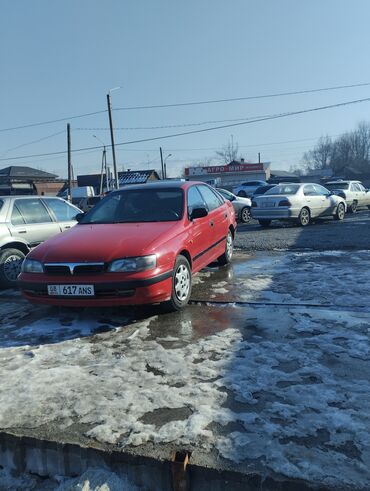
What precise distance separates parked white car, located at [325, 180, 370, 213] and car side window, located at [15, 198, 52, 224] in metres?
14.5

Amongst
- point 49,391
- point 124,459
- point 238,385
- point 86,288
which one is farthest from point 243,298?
point 124,459

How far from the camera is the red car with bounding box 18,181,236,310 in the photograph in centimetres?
470

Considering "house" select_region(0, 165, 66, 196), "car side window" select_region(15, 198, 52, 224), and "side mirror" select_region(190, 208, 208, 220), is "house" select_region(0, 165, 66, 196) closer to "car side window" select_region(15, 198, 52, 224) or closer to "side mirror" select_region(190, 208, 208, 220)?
"car side window" select_region(15, 198, 52, 224)

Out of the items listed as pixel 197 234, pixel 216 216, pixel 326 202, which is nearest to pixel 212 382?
pixel 197 234

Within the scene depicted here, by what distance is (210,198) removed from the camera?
7445mm

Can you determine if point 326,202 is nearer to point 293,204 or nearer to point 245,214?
point 293,204

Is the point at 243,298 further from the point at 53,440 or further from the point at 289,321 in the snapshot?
the point at 53,440

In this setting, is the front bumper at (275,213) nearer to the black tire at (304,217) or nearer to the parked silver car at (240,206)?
the black tire at (304,217)

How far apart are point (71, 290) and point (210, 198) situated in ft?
11.2

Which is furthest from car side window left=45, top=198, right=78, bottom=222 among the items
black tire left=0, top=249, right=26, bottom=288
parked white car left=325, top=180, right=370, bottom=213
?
parked white car left=325, top=180, right=370, bottom=213

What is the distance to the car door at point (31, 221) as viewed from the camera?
23.7 ft

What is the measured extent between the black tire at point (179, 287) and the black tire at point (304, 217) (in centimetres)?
963

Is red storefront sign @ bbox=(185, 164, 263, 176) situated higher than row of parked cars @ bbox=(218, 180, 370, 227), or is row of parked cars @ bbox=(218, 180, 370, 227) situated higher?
red storefront sign @ bbox=(185, 164, 263, 176)

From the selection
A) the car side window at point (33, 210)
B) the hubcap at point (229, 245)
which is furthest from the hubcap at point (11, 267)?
the hubcap at point (229, 245)
